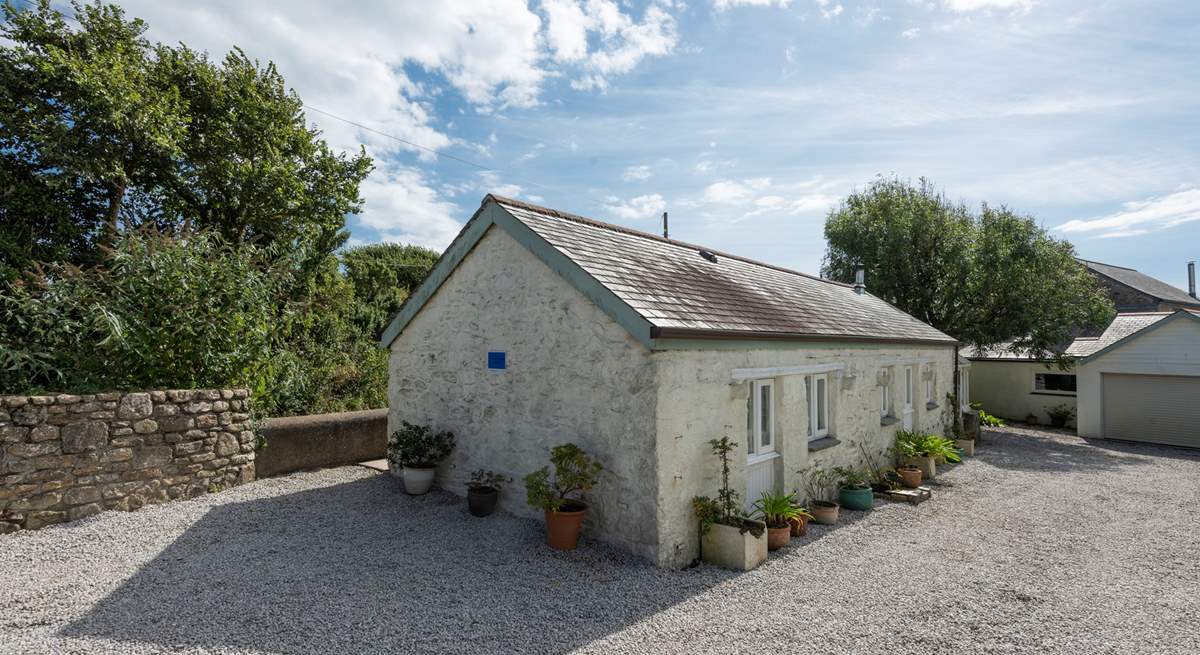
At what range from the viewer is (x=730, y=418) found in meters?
7.06

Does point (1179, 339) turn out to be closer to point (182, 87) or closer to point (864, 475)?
point (864, 475)

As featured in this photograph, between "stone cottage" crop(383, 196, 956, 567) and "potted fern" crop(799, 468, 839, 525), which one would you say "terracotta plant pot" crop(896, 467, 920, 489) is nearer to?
"stone cottage" crop(383, 196, 956, 567)

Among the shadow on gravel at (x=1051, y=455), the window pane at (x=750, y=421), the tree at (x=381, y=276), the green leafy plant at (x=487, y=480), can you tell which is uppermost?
the tree at (x=381, y=276)

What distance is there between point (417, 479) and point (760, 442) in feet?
16.4

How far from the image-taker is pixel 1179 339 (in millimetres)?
16234

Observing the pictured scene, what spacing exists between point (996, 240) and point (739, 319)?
1666cm

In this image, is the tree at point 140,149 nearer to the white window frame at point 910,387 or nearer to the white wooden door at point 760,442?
the white wooden door at point 760,442

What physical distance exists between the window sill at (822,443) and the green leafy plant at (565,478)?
13.0 ft

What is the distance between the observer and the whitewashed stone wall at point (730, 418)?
6.18m

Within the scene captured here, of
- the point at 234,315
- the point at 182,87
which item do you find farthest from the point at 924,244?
the point at 182,87

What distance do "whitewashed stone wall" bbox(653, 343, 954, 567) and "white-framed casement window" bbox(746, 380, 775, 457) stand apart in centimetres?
10

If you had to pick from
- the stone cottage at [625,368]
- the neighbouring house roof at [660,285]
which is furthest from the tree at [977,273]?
the stone cottage at [625,368]

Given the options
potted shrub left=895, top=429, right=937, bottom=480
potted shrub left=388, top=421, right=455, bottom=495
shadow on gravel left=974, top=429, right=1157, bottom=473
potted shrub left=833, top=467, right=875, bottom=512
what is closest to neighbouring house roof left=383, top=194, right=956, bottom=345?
potted shrub left=388, top=421, right=455, bottom=495

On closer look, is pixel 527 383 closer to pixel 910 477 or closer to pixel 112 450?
pixel 112 450
